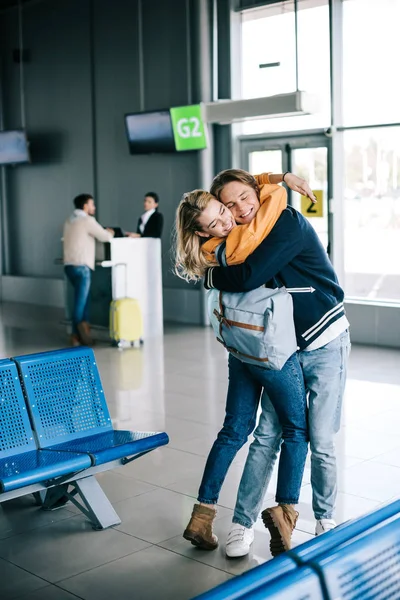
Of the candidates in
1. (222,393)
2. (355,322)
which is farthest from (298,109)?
(222,393)

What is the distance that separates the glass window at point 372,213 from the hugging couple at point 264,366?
6282mm

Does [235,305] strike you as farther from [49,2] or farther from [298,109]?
[49,2]

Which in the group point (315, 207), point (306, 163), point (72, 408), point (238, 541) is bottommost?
point (238, 541)

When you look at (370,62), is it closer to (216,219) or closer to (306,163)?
(306,163)

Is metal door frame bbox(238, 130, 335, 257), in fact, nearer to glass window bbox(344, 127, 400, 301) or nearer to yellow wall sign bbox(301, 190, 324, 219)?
yellow wall sign bbox(301, 190, 324, 219)

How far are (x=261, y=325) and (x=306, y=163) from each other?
724 centimetres

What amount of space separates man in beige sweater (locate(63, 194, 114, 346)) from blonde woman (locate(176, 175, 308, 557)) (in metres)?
5.80

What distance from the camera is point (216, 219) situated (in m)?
2.96

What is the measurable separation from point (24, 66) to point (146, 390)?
8.88 m

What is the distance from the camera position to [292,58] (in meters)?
9.94

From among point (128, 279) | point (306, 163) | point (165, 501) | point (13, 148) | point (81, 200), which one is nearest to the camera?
point (165, 501)

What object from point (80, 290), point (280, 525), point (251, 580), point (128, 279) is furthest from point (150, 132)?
point (251, 580)

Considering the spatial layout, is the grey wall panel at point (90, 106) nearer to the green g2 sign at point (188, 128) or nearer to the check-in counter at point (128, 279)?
the green g2 sign at point (188, 128)

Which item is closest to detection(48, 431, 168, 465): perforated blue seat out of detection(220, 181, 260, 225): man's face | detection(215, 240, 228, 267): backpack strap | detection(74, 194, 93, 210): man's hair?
detection(215, 240, 228, 267): backpack strap
